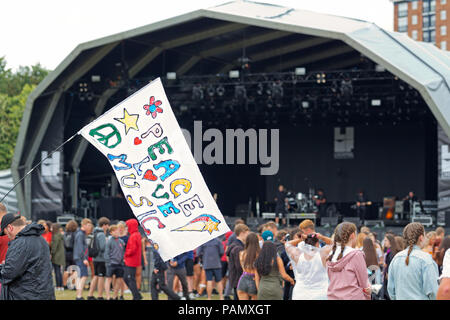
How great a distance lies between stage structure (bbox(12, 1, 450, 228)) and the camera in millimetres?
23547

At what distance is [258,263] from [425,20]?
111 meters

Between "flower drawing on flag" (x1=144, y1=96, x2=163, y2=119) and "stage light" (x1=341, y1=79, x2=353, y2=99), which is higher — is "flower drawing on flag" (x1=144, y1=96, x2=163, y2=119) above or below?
below

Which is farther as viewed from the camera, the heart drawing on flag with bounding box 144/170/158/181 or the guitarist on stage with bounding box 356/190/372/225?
the guitarist on stage with bounding box 356/190/372/225

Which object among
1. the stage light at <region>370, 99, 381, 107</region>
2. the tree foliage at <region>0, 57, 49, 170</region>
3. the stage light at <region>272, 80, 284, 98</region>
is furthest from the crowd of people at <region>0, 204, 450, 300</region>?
the tree foliage at <region>0, 57, 49, 170</region>

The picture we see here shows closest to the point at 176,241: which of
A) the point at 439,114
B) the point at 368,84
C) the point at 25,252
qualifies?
the point at 25,252

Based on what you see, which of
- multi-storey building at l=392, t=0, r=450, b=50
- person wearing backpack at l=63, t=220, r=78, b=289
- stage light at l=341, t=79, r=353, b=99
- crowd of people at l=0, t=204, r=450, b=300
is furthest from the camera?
multi-storey building at l=392, t=0, r=450, b=50

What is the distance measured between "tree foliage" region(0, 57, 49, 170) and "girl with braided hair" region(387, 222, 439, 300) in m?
48.7

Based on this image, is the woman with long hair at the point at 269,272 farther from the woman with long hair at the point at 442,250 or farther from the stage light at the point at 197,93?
the stage light at the point at 197,93

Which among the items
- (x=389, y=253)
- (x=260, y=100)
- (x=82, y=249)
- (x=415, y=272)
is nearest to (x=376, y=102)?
(x=260, y=100)

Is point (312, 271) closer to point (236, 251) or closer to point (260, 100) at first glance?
point (236, 251)

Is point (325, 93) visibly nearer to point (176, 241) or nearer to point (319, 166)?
point (319, 166)

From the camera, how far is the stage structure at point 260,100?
23.5m

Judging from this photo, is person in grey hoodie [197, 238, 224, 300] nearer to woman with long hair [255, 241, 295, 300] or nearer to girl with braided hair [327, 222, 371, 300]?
woman with long hair [255, 241, 295, 300]

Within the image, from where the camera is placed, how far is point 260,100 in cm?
2698
